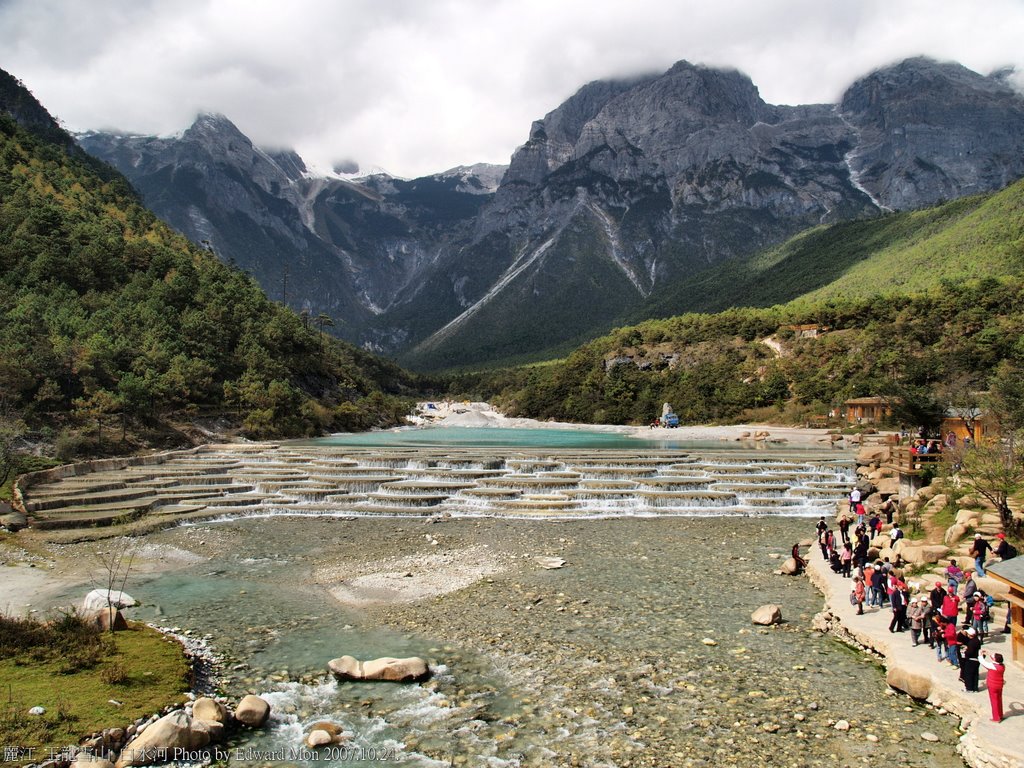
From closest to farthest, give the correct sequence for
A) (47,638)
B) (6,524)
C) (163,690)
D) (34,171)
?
(163,690), (47,638), (6,524), (34,171)

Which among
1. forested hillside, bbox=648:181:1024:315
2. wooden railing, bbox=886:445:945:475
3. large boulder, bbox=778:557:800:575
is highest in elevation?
forested hillside, bbox=648:181:1024:315

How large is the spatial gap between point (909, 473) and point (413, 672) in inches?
1091

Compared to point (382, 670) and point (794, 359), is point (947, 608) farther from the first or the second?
point (794, 359)

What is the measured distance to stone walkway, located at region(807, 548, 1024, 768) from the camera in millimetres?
9734

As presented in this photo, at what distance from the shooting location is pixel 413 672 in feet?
42.4

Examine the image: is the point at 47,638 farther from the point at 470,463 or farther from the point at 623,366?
the point at 623,366

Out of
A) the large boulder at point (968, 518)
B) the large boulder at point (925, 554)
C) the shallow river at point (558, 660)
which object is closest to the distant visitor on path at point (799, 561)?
the shallow river at point (558, 660)

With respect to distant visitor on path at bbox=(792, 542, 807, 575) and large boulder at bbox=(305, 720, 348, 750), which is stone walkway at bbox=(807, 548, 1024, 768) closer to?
distant visitor on path at bbox=(792, 542, 807, 575)

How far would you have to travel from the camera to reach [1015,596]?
12.1m

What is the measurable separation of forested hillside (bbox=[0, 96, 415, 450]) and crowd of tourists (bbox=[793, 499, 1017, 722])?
171 feet

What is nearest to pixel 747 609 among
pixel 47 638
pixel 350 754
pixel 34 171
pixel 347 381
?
pixel 350 754

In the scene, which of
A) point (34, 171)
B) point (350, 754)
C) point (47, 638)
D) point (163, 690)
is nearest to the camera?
point (350, 754)

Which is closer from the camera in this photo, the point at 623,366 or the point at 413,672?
the point at 413,672

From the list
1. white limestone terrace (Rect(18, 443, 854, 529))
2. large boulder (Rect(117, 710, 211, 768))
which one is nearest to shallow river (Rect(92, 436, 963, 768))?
large boulder (Rect(117, 710, 211, 768))
